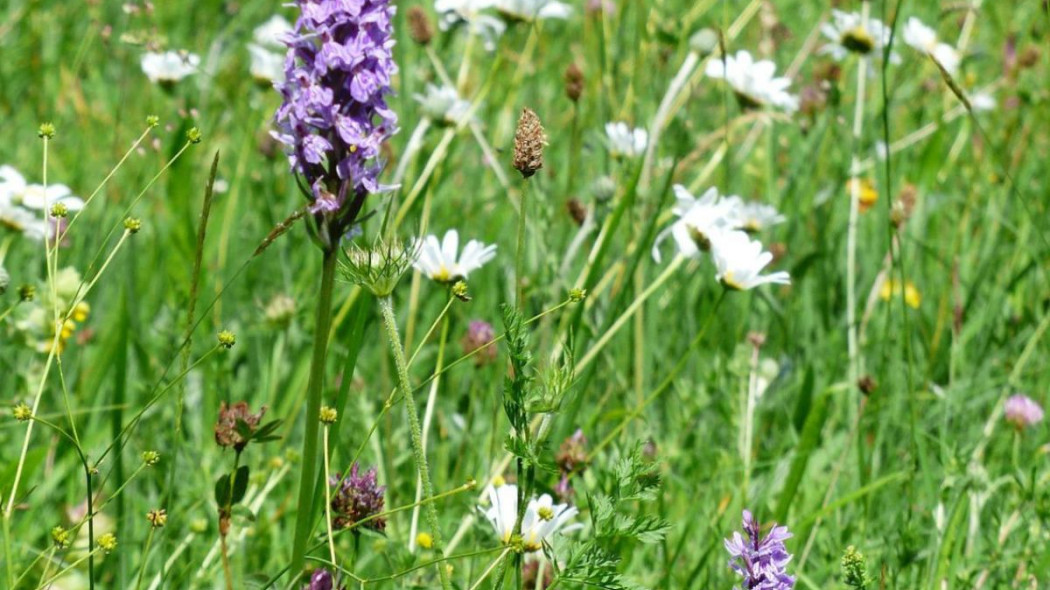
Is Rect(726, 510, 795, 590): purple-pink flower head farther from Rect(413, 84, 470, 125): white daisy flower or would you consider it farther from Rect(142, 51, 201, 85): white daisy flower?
Rect(142, 51, 201, 85): white daisy flower

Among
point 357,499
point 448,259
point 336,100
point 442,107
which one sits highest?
point 336,100

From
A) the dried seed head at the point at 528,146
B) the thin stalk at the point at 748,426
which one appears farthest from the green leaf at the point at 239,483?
the thin stalk at the point at 748,426

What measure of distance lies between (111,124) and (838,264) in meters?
1.79

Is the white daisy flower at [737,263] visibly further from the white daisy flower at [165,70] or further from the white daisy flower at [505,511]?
the white daisy flower at [165,70]

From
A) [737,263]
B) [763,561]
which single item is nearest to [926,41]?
[737,263]

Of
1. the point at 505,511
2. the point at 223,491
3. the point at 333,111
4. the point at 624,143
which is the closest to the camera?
the point at 333,111

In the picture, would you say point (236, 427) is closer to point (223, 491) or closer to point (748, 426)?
point (223, 491)

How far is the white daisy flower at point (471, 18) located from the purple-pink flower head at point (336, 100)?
123 cm

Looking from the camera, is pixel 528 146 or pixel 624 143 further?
pixel 624 143

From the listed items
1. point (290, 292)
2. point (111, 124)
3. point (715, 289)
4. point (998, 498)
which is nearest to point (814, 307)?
point (715, 289)

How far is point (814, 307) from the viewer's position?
8.69 feet

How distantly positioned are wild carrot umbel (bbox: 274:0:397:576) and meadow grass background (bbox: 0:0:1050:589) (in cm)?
13

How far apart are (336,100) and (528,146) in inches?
7.0

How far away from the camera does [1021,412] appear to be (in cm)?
203
